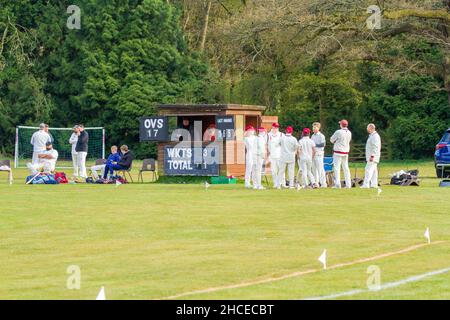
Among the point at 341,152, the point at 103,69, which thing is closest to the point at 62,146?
the point at 103,69

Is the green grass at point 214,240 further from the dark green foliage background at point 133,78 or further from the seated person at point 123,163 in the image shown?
the dark green foliage background at point 133,78

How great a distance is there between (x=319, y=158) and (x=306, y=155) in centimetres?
96

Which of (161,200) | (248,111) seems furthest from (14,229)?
(248,111)

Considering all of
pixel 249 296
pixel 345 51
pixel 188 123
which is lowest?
pixel 249 296

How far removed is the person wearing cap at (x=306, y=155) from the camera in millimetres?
37844

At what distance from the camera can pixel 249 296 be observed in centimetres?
1492

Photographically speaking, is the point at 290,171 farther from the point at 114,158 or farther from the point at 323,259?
the point at 323,259

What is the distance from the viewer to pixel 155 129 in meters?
44.2

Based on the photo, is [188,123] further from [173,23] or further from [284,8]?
[173,23]

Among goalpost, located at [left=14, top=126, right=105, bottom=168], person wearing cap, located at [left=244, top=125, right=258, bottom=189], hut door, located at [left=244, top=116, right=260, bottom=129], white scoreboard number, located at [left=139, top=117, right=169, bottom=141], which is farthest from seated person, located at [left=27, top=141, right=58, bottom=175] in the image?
goalpost, located at [left=14, top=126, right=105, bottom=168]

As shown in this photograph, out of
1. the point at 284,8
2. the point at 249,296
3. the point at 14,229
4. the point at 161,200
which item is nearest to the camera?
the point at 249,296

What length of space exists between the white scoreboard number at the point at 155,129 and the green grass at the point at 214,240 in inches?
321

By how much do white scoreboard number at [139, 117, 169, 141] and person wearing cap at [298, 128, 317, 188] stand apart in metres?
7.40

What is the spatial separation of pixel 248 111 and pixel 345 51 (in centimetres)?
2309
